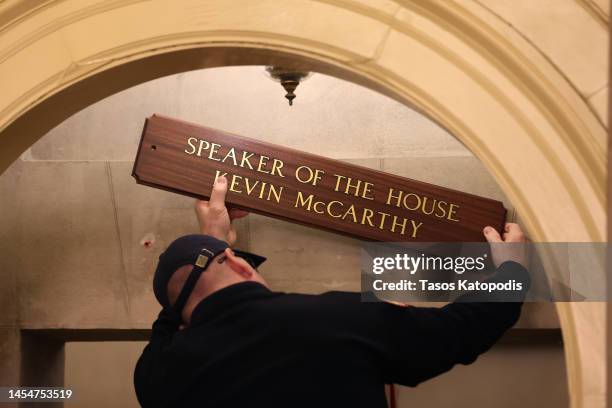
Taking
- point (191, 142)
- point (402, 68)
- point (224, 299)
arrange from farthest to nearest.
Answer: point (191, 142), point (224, 299), point (402, 68)

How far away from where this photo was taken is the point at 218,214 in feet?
13.9

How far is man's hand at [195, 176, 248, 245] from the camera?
4191mm

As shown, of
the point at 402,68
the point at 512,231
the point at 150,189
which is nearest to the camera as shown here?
the point at 402,68

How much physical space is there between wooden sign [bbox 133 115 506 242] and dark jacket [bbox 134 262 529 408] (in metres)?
1.20

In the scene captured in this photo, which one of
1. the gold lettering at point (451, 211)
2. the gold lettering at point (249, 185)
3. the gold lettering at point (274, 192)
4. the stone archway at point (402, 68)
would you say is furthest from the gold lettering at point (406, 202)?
the stone archway at point (402, 68)

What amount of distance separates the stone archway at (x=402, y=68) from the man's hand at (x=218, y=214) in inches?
45.3

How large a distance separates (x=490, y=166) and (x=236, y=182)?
5.44ft

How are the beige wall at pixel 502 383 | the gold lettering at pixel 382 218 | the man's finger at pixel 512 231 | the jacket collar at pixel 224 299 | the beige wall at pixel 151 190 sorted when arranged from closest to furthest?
the jacket collar at pixel 224 299 → the man's finger at pixel 512 231 → the gold lettering at pixel 382 218 → the beige wall at pixel 151 190 → the beige wall at pixel 502 383

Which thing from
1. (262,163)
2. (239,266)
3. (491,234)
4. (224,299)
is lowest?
(224,299)

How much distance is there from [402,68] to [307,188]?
1.53 meters

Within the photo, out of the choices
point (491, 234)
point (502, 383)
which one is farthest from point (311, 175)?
point (502, 383)

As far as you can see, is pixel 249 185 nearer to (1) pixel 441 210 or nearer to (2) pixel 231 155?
(2) pixel 231 155

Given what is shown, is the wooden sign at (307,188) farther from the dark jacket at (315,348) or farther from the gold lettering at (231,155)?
the dark jacket at (315,348)

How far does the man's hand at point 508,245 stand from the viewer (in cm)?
346
